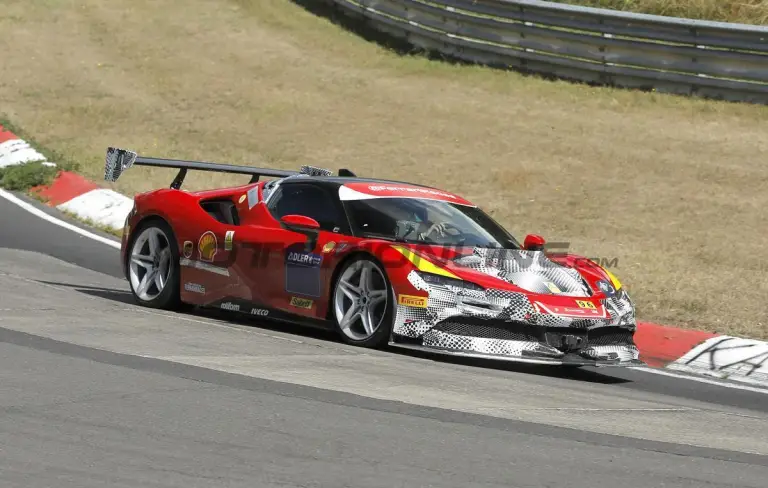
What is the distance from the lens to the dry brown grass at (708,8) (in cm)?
2066

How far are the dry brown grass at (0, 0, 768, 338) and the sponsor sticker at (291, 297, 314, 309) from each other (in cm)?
334

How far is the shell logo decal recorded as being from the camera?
33.4 feet

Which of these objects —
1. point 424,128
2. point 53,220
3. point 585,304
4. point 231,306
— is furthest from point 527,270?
point 424,128

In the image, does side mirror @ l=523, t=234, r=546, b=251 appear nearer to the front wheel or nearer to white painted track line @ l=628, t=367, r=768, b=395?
white painted track line @ l=628, t=367, r=768, b=395

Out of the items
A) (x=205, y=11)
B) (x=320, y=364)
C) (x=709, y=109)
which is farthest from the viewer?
(x=205, y=11)

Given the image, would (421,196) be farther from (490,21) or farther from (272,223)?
(490,21)

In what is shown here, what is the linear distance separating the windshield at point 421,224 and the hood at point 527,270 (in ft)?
0.94

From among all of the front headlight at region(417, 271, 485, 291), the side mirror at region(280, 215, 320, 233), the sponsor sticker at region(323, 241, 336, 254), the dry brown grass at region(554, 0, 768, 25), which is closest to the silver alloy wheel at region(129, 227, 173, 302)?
the side mirror at region(280, 215, 320, 233)

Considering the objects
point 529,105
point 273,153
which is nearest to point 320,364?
point 273,153

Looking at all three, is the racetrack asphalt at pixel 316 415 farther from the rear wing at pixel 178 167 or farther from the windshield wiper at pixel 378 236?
the rear wing at pixel 178 167

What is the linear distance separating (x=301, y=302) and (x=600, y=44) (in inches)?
444

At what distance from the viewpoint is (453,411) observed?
260 inches

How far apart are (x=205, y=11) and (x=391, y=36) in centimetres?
503

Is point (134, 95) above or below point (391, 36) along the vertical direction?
below
